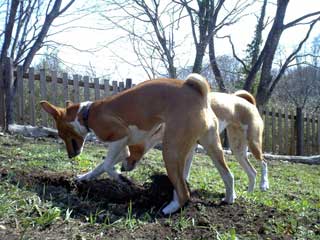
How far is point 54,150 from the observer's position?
25.5ft

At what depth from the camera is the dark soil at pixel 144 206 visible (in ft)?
12.0

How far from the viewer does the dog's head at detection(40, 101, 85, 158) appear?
583 cm

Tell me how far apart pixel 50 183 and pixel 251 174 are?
372 centimetres

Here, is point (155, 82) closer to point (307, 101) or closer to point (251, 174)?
point (251, 174)

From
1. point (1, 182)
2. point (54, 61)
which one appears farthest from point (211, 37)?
point (1, 182)

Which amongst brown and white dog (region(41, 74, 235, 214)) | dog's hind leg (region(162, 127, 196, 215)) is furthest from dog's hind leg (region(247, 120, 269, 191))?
dog's hind leg (region(162, 127, 196, 215))

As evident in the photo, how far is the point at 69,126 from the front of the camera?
19.3ft

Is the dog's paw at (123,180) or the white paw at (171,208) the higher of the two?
the dog's paw at (123,180)

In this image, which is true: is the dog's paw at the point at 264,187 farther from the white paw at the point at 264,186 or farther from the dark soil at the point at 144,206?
the dark soil at the point at 144,206

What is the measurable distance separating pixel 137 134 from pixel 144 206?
947 mm

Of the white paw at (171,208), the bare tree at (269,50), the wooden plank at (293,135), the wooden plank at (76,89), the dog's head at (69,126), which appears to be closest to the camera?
the white paw at (171,208)

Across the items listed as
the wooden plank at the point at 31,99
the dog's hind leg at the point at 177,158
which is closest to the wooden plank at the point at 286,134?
the wooden plank at the point at 31,99

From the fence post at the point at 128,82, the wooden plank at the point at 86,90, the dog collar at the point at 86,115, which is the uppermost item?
the fence post at the point at 128,82

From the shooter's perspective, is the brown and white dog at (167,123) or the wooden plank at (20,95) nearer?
the brown and white dog at (167,123)
